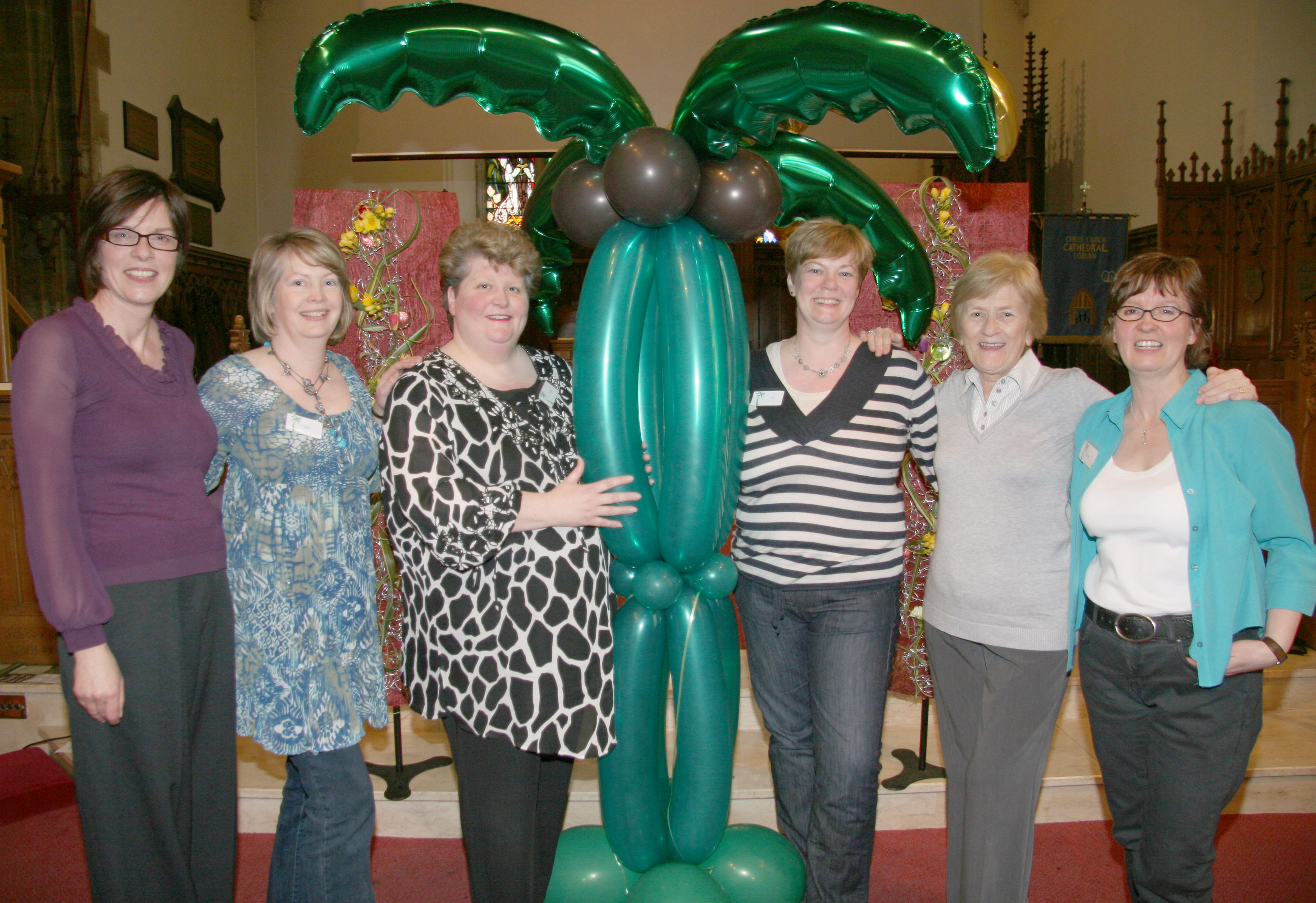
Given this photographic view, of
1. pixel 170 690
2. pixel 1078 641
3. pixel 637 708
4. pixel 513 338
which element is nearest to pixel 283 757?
pixel 170 690

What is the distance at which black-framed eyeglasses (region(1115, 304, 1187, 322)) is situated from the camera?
159 cm

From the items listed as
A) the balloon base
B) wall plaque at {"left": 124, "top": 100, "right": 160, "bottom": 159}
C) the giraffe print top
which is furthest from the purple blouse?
wall plaque at {"left": 124, "top": 100, "right": 160, "bottom": 159}

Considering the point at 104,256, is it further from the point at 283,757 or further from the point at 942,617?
the point at 283,757

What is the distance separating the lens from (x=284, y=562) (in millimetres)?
1573

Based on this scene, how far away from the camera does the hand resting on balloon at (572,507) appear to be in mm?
1463

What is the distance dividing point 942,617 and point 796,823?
22.1 inches

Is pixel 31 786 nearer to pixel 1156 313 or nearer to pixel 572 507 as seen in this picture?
pixel 572 507

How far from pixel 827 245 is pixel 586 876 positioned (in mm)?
1387

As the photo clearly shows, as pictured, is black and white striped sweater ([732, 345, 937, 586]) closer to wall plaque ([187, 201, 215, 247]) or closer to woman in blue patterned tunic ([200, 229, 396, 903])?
woman in blue patterned tunic ([200, 229, 396, 903])

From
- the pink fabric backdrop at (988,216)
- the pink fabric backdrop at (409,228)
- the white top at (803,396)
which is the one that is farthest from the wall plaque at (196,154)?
the white top at (803,396)

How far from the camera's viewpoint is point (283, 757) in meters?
2.83

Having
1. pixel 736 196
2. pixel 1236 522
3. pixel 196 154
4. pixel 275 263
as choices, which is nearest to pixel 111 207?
pixel 275 263

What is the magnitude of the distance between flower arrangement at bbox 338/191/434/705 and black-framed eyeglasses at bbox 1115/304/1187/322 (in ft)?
6.49

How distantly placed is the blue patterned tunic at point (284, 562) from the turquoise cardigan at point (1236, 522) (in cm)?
161
